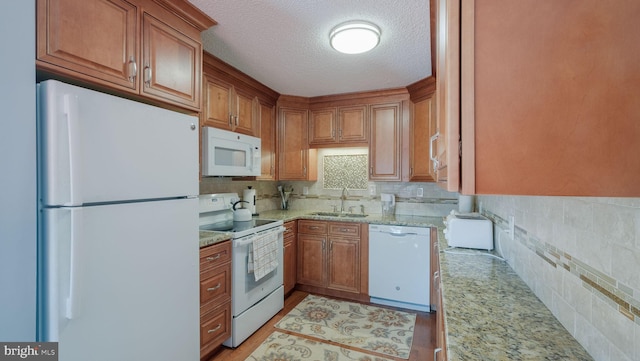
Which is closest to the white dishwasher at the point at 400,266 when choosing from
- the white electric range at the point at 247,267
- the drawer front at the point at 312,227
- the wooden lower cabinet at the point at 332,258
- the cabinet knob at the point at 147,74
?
the wooden lower cabinet at the point at 332,258

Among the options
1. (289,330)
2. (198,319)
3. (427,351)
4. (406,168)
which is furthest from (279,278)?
(406,168)

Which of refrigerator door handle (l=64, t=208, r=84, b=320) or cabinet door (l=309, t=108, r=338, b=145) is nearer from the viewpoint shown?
refrigerator door handle (l=64, t=208, r=84, b=320)

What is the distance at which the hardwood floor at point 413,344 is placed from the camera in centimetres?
199

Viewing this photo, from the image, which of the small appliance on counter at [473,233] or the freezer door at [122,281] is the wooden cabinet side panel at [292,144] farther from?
the small appliance on counter at [473,233]

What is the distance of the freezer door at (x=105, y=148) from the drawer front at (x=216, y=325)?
96 centimetres

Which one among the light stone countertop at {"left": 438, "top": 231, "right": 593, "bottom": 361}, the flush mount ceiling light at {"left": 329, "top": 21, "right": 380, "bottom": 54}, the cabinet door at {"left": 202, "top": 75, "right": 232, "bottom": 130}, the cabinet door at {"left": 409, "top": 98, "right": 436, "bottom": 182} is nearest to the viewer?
the light stone countertop at {"left": 438, "top": 231, "right": 593, "bottom": 361}

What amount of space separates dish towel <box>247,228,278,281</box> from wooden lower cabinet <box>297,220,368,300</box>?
24.7 inches

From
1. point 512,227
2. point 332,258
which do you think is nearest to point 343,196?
point 332,258

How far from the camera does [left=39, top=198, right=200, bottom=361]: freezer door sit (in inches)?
39.9

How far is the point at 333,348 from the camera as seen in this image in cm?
208

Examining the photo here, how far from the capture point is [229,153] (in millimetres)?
2383

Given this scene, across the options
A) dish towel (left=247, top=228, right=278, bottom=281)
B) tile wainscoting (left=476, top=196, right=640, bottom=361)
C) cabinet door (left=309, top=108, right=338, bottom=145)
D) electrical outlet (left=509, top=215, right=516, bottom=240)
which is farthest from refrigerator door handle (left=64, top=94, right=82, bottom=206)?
cabinet door (left=309, top=108, right=338, bottom=145)

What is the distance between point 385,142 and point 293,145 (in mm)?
1156

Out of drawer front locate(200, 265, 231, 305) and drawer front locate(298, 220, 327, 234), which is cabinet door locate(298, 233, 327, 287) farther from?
drawer front locate(200, 265, 231, 305)
